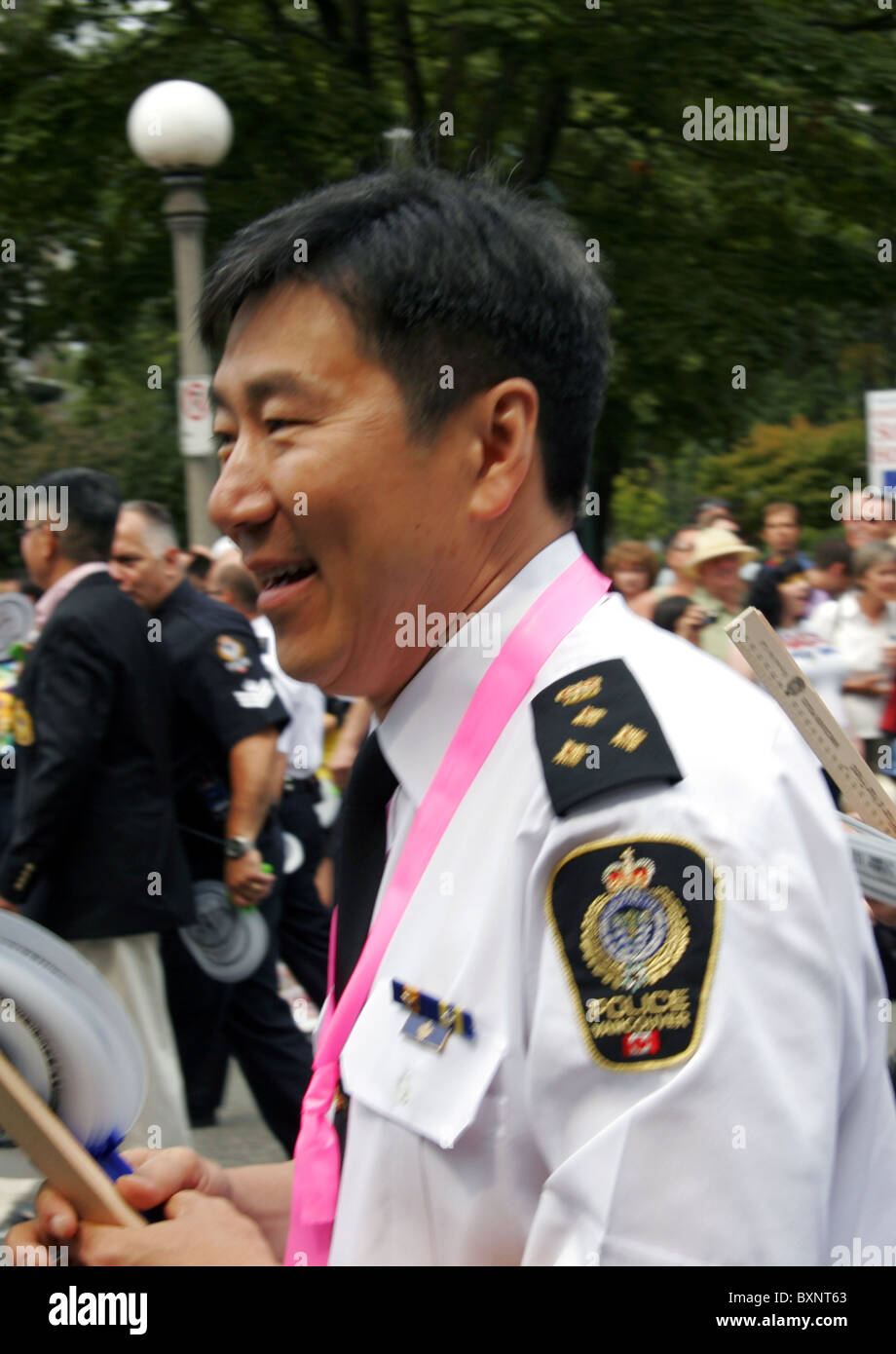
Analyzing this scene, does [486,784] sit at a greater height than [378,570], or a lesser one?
lesser

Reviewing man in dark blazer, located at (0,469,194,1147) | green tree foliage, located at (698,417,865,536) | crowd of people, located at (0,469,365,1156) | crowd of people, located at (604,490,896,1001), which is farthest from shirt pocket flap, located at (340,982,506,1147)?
green tree foliage, located at (698,417,865,536)

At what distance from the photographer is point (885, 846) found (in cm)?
195

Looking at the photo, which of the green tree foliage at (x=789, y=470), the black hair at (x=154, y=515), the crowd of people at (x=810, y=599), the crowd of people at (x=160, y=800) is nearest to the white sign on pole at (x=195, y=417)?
the crowd of people at (x=160, y=800)

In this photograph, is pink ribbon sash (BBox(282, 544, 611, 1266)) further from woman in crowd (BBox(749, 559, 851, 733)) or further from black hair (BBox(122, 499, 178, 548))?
woman in crowd (BBox(749, 559, 851, 733))

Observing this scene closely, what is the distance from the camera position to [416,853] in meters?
1.38

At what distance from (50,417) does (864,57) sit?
83.9 ft

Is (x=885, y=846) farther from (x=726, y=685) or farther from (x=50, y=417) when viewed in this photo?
(x=50, y=417)

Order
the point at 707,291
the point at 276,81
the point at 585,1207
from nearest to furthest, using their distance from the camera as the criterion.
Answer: the point at 585,1207
the point at 276,81
the point at 707,291

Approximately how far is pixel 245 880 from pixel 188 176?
14.0ft

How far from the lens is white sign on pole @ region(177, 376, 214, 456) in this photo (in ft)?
25.5

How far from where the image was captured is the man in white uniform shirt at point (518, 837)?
1142 millimetres

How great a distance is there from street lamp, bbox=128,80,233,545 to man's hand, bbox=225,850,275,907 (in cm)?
305

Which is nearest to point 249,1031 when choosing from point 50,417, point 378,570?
point 378,570

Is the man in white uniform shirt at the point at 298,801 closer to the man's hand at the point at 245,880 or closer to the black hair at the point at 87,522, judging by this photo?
the man's hand at the point at 245,880
